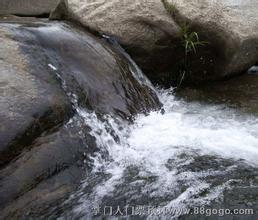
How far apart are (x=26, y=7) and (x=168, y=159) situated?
5.60 m

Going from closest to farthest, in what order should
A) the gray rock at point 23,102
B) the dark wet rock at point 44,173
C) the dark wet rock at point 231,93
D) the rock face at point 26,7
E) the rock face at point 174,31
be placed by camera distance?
1. the dark wet rock at point 44,173
2. the gray rock at point 23,102
3. the dark wet rock at point 231,93
4. the rock face at point 174,31
5. the rock face at point 26,7

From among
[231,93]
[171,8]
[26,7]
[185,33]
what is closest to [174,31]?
[185,33]

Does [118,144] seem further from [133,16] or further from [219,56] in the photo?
[219,56]

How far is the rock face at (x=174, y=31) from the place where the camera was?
269 inches

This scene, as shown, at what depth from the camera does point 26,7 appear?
883 centimetres

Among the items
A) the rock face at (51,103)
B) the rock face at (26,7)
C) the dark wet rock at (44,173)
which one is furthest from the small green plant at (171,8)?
the dark wet rock at (44,173)

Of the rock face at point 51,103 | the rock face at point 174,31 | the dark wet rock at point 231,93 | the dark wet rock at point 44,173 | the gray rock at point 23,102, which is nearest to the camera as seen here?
the dark wet rock at point 44,173

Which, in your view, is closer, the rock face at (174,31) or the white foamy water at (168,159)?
the white foamy water at (168,159)

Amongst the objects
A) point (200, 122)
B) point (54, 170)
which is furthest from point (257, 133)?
point (54, 170)

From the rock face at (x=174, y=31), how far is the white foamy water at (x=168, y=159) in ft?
4.95

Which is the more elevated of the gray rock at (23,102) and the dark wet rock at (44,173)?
the gray rock at (23,102)

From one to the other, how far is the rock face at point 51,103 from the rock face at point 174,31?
27.0 inches

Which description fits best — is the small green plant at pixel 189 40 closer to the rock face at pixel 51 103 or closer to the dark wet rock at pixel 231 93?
the dark wet rock at pixel 231 93

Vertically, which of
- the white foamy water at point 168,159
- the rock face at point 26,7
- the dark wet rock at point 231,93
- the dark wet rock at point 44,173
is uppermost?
the rock face at point 26,7
